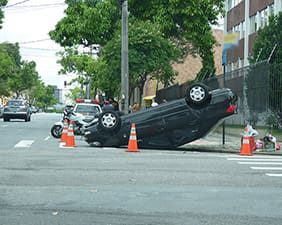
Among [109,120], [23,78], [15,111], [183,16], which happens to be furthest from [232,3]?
[23,78]

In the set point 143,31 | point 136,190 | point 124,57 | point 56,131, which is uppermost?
point 143,31

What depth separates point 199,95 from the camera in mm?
15516

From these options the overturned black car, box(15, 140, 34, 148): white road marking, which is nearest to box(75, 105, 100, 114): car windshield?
box(15, 140, 34, 148): white road marking

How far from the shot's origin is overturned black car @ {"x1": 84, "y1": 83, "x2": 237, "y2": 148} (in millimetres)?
15578

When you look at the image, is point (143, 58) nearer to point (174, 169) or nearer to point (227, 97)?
point (227, 97)

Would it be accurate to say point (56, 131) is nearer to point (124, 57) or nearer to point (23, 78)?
point (124, 57)

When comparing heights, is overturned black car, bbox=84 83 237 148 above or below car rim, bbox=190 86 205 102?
below

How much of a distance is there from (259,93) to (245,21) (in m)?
19.8

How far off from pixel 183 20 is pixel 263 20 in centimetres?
605

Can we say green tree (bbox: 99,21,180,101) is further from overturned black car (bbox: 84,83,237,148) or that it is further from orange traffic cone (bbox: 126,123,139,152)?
orange traffic cone (bbox: 126,123,139,152)

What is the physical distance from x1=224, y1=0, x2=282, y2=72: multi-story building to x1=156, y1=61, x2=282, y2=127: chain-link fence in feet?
40.1

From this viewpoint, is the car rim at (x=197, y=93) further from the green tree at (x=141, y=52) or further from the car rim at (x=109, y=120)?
the green tree at (x=141, y=52)

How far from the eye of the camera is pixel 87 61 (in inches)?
2189

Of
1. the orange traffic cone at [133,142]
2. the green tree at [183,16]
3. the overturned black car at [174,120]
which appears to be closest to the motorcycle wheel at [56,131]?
the overturned black car at [174,120]
